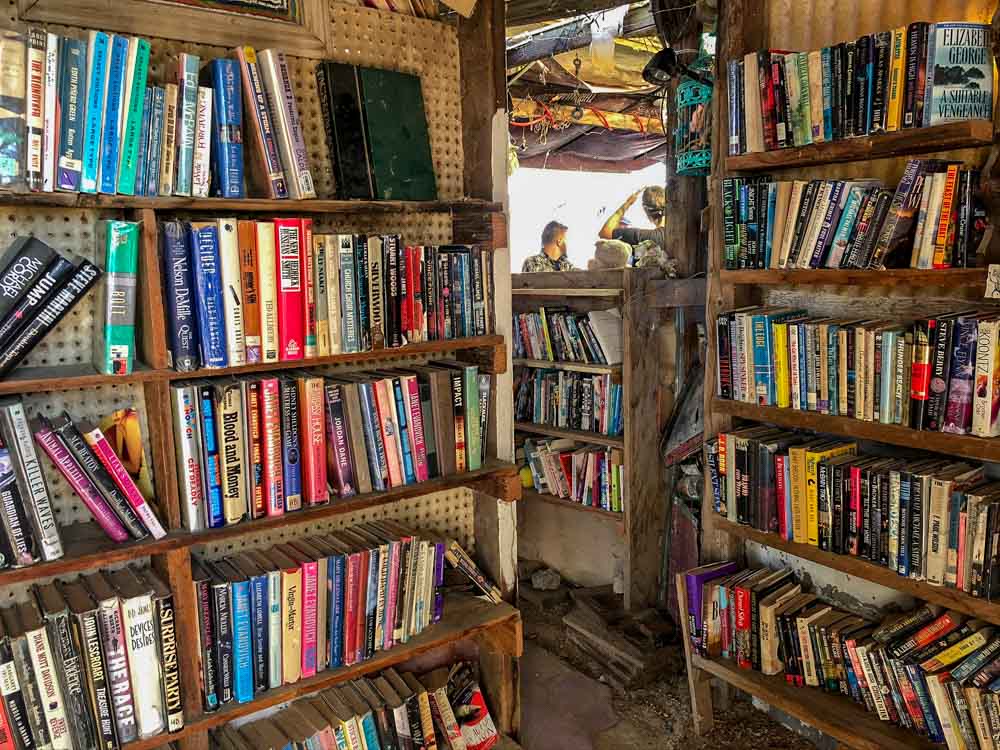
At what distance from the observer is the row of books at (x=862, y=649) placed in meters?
1.84

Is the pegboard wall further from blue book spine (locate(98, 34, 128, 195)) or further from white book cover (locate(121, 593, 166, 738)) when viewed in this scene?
blue book spine (locate(98, 34, 128, 195))

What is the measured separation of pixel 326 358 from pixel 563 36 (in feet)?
8.43

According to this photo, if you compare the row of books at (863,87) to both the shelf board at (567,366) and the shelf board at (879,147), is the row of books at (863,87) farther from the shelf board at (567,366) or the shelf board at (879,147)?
the shelf board at (567,366)

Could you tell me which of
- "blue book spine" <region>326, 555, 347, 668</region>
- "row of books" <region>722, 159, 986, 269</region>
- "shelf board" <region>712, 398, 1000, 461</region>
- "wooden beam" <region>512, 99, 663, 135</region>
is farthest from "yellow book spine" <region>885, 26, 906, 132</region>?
"wooden beam" <region>512, 99, 663, 135</region>

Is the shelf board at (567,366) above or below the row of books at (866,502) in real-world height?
above

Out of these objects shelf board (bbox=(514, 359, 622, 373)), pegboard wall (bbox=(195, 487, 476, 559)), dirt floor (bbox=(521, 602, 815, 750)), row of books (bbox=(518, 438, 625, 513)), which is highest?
shelf board (bbox=(514, 359, 622, 373))

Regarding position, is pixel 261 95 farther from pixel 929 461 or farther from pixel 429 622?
pixel 929 461

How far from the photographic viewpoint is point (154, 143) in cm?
152

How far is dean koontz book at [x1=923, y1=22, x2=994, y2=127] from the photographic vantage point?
5.85 ft

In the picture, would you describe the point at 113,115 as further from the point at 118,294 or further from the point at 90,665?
the point at 90,665

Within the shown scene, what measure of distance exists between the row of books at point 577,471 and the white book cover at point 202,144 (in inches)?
90.6

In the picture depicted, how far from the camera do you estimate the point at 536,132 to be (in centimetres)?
521

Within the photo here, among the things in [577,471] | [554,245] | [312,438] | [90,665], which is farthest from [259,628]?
[554,245]

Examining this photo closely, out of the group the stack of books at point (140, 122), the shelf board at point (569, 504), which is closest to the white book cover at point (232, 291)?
the stack of books at point (140, 122)
